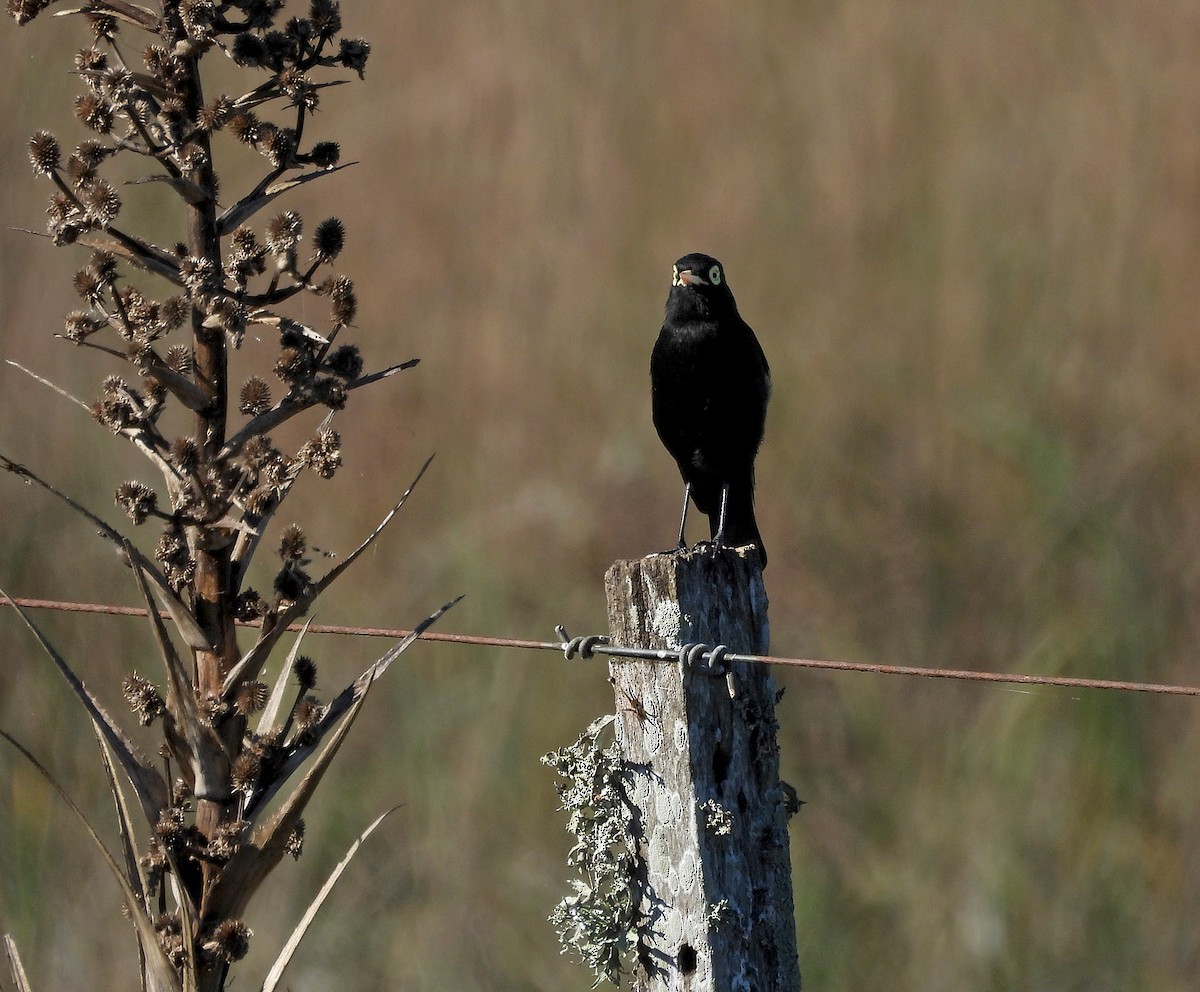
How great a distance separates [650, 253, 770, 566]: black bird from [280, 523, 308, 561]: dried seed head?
2.02 m

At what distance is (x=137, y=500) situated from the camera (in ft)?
5.85

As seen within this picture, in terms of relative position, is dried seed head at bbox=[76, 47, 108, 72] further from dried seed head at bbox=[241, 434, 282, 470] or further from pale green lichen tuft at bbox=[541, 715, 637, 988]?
pale green lichen tuft at bbox=[541, 715, 637, 988]

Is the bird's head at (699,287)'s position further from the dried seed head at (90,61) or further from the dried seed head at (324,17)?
the dried seed head at (90,61)

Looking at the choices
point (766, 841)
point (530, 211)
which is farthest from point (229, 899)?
point (530, 211)

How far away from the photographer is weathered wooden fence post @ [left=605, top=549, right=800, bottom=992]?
2020mm

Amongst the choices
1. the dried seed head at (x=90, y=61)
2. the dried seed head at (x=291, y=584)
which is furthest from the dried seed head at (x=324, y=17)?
the dried seed head at (x=291, y=584)

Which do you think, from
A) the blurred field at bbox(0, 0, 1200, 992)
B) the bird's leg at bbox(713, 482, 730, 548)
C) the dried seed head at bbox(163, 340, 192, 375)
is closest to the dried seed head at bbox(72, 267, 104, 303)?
the dried seed head at bbox(163, 340, 192, 375)

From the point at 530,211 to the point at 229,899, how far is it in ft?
17.1

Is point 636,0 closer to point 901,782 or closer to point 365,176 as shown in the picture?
point 365,176

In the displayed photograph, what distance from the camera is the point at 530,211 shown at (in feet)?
22.1

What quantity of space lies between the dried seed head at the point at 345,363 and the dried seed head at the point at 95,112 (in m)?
0.35

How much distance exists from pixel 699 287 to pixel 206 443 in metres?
2.19

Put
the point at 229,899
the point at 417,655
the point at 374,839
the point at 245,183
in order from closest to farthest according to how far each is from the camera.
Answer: the point at 229,899, the point at 374,839, the point at 417,655, the point at 245,183

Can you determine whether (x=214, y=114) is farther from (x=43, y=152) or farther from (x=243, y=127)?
(x=43, y=152)
